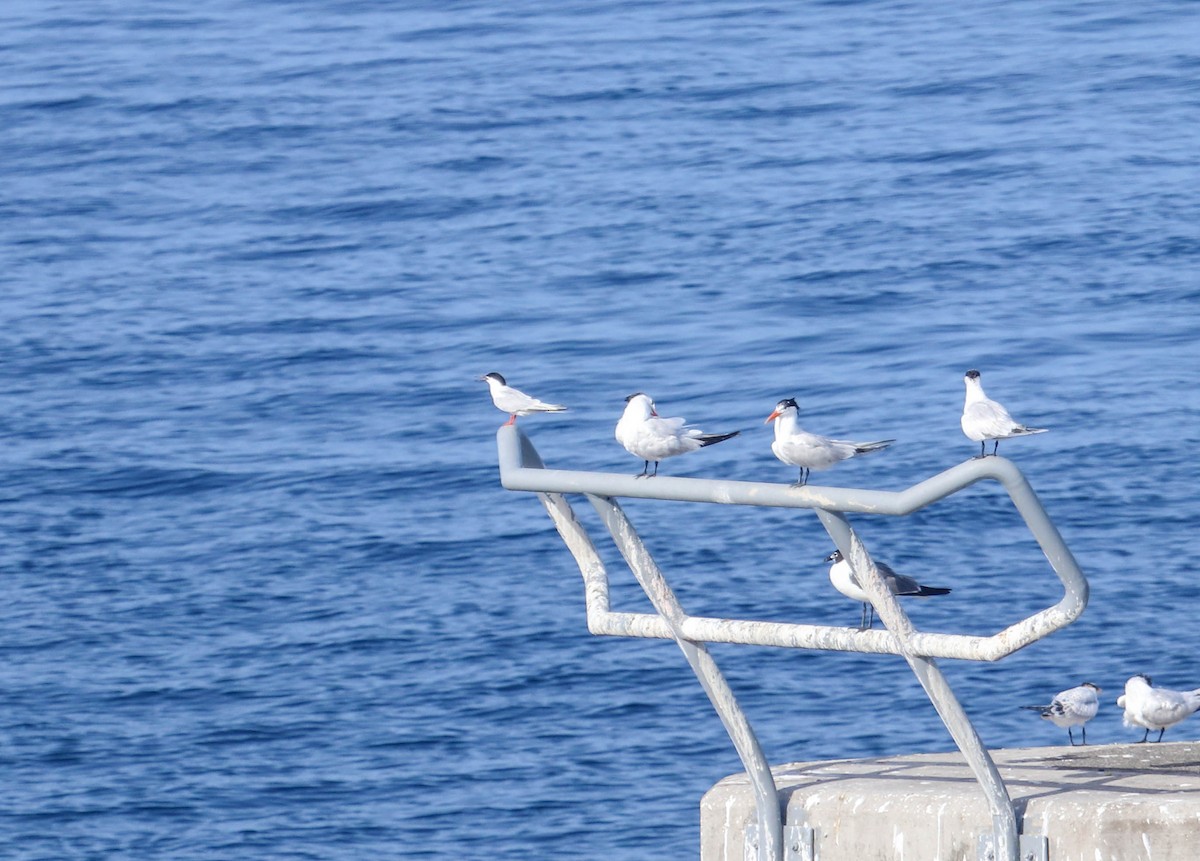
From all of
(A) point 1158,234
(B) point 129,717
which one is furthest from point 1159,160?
(B) point 129,717

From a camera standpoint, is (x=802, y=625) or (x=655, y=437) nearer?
(x=802, y=625)

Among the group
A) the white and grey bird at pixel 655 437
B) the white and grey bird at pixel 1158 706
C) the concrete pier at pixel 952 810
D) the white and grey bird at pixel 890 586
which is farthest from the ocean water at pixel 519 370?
the concrete pier at pixel 952 810

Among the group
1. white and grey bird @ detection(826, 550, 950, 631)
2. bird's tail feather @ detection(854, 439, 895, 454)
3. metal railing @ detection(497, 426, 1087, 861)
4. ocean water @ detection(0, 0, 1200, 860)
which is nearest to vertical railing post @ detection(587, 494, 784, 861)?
metal railing @ detection(497, 426, 1087, 861)

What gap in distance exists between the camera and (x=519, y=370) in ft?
127

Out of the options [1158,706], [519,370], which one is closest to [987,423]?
[1158,706]

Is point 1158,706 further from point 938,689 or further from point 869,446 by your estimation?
point 938,689

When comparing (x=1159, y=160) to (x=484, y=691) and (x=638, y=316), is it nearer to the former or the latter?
(x=638, y=316)

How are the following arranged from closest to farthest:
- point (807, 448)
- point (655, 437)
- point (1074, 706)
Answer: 1. point (807, 448)
2. point (655, 437)
3. point (1074, 706)

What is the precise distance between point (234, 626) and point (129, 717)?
9.23 feet

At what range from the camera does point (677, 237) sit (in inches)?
1855

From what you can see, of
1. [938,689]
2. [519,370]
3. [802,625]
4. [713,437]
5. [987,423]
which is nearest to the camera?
[938,689]

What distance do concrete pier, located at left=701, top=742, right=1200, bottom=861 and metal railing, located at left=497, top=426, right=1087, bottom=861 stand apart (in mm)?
115

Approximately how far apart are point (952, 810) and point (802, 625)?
2.73ft

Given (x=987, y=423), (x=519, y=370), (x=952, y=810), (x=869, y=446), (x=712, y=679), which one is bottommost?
(x=519, y=370)
